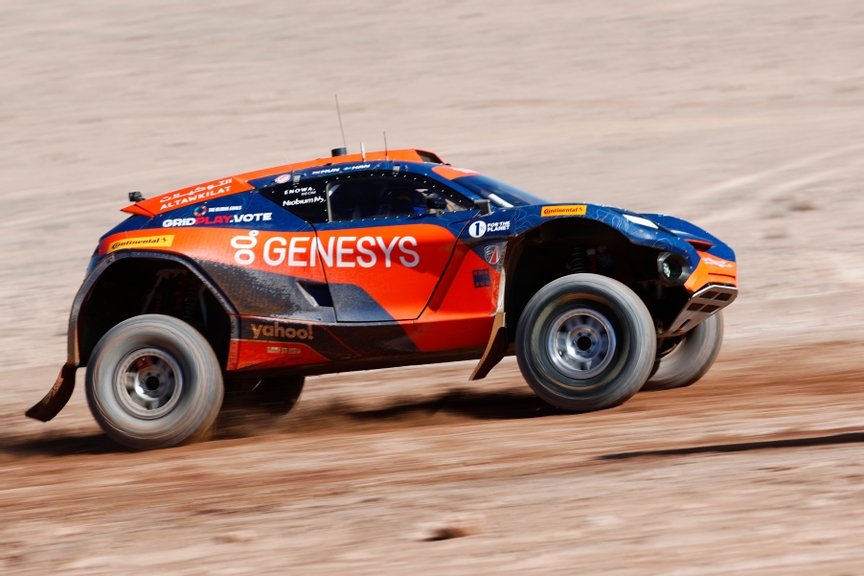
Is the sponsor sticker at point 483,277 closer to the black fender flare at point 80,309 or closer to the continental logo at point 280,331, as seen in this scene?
the continental logo at point 280,331

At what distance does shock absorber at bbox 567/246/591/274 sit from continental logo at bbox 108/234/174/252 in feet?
8.63

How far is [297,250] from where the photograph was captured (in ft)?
23.2

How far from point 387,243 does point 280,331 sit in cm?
92

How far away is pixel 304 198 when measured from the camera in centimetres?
720

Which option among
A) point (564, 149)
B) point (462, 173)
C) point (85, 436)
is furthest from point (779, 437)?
point (564, 149)

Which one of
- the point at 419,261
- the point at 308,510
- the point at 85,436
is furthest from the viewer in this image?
the point at 85,436

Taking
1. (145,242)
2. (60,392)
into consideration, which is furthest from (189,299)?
(60,392)

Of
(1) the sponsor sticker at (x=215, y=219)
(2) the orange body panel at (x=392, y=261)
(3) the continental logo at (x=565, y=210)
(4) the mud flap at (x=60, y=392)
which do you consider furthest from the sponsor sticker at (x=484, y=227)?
(4) the mud flap at (x=60, y=392)

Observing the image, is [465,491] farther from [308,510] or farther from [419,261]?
[419,261]

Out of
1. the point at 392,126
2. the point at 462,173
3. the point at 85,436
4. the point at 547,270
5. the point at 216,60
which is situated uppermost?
the point at 216,60

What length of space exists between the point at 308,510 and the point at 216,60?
2314 centimetres

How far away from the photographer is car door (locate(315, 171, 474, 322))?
6891 mm

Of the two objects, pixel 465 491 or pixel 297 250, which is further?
pixel 297 250

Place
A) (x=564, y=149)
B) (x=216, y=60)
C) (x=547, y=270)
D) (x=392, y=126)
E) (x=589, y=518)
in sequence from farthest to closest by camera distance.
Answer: (x=216, y=60) < (x=392, y=126) < (x=564, y=149) < (x=547, y=270) < (x=589, y=518)
